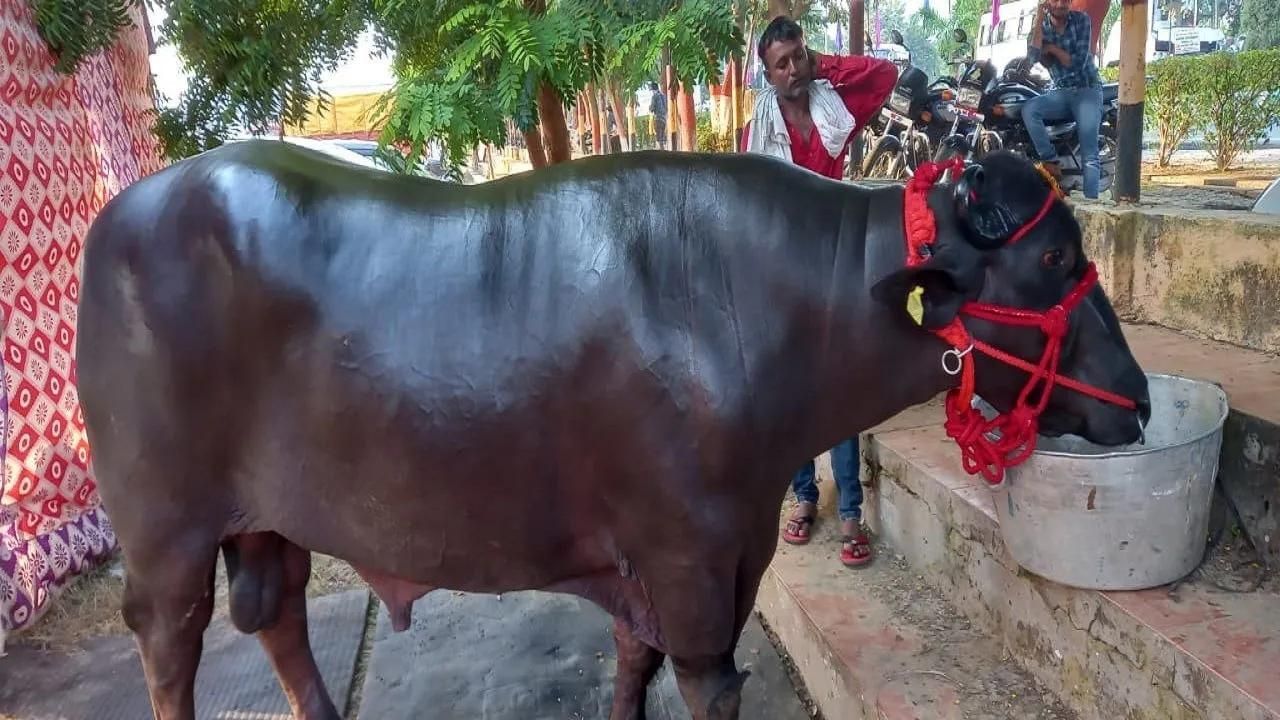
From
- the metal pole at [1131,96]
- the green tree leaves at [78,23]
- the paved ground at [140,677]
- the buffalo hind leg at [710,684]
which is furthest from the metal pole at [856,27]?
the buffalo hind leg at [710,684]

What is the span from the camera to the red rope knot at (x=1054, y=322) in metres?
1.76

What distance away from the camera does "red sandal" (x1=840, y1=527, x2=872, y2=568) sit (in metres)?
3.26

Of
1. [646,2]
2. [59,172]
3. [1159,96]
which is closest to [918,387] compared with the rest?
[646,2]

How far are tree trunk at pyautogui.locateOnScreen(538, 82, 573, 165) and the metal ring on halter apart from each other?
1351 millimetres

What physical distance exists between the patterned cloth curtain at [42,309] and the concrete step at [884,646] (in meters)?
2.87

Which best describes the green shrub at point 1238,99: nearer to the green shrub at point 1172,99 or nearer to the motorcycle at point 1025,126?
the green shrub at point 1172,99

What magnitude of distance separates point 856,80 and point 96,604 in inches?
143

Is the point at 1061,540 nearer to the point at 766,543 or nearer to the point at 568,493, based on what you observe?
the point at 766,543

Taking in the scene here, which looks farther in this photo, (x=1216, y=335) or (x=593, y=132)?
(x=593, y=132)

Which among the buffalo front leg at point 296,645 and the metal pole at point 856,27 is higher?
the metal pole at point 856,27

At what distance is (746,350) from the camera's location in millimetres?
1759

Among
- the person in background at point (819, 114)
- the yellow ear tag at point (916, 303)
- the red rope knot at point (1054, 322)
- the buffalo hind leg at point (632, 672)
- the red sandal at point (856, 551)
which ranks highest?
the person in background at point (819, 114)

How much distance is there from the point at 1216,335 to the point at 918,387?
2.54m

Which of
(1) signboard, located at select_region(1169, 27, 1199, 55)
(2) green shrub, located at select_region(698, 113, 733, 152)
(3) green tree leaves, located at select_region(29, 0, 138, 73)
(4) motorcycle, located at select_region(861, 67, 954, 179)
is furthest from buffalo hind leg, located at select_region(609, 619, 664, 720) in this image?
(1) signboard, located at select_region(1169, 27, 1199, 55)
